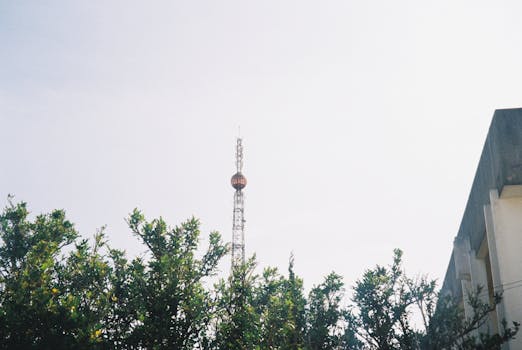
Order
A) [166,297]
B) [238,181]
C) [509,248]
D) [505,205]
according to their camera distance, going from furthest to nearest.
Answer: [238,181]
[166,297]
[505,205]
[509,248]

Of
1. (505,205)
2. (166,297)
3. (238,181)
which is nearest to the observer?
(505,205)

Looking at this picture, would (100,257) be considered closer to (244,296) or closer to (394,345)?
(244,296)

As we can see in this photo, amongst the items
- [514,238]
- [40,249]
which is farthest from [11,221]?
[514,238]

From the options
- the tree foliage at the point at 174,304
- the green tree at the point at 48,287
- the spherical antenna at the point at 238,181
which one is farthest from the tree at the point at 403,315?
the spherical antenna at the point at 238,181

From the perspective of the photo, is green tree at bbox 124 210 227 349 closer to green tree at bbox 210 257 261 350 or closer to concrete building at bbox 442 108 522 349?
green tree at bbox 210 257 261 350

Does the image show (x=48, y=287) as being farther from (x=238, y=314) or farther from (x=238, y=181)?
(x=238, y=181)

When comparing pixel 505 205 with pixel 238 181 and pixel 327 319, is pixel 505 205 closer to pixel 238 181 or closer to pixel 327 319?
pixel 327 319


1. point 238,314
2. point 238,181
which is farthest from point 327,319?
point 238,181

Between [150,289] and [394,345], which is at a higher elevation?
[150,289]

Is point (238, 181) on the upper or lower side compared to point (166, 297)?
upper

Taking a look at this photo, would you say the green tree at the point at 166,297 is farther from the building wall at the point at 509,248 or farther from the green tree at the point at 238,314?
the building wall at the point at 509,248

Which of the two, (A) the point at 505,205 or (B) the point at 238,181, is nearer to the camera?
(A) the point at 505,205

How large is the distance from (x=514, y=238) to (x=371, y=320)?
17.4 feet

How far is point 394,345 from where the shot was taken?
18312 millimetres
